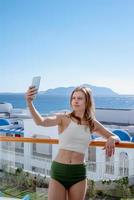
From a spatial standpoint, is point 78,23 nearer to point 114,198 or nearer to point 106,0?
point 106,0

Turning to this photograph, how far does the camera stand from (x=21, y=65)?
23.9 metres

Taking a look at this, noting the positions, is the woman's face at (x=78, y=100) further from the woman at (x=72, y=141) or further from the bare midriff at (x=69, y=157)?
the bare midriff at (x=69, y=157)

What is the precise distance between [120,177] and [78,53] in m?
21.7

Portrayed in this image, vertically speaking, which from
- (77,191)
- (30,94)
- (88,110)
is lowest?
(77,191)

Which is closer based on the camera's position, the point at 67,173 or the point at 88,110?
the point at 67,173

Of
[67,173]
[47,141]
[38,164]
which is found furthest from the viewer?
[38,164]

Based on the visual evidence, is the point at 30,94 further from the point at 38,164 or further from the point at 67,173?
the point at 38,164

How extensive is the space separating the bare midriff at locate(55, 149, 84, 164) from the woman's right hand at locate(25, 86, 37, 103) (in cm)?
39

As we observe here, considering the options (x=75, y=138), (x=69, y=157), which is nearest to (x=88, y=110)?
(x=75, y=138)

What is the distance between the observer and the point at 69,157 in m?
2.30

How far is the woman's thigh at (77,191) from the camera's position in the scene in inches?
90.3

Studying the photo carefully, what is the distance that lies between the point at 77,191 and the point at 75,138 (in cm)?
33

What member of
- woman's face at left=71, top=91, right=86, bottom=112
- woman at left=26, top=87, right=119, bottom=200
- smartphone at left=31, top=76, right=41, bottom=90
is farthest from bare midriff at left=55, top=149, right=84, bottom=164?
smartphone at left=31, top=76, right=41, bottom=90

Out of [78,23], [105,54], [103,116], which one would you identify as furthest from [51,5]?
[105,54]
